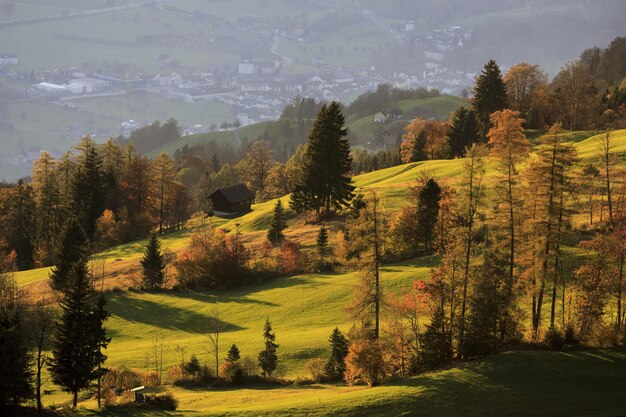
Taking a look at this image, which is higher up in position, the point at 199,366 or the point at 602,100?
the point at 602,100

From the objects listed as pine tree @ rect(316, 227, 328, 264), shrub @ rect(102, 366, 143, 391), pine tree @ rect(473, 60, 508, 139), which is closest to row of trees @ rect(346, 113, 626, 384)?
shrub @ rect(102, 366, 143, 391)

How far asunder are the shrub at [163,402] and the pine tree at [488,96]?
8133 cm

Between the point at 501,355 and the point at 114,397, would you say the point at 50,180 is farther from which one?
the point at 501,355

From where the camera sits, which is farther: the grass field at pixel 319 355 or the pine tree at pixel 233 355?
the pine tree at pixel 233 355

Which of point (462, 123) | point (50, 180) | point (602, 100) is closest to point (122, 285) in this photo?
point (50, 180)

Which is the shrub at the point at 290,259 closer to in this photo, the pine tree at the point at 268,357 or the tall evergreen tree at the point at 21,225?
the pine tree at the point at 268,357

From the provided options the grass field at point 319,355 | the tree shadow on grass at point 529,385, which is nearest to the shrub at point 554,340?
the tree shadow on grass at point 529,385

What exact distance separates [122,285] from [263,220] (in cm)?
2381

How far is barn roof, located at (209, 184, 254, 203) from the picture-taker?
339ft

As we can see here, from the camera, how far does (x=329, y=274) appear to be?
64.4 m

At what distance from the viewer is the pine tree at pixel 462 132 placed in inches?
4151

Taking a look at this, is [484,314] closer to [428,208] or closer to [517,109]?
[428,208]

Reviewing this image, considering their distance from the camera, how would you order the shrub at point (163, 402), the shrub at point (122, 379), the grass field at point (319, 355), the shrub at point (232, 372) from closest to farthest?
the grass field at point (319, 355)
the shrub at point (163, 402)
the shrub at point (122, 379)
the shrub at point (232, 372)

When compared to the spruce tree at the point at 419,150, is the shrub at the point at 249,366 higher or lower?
lower
